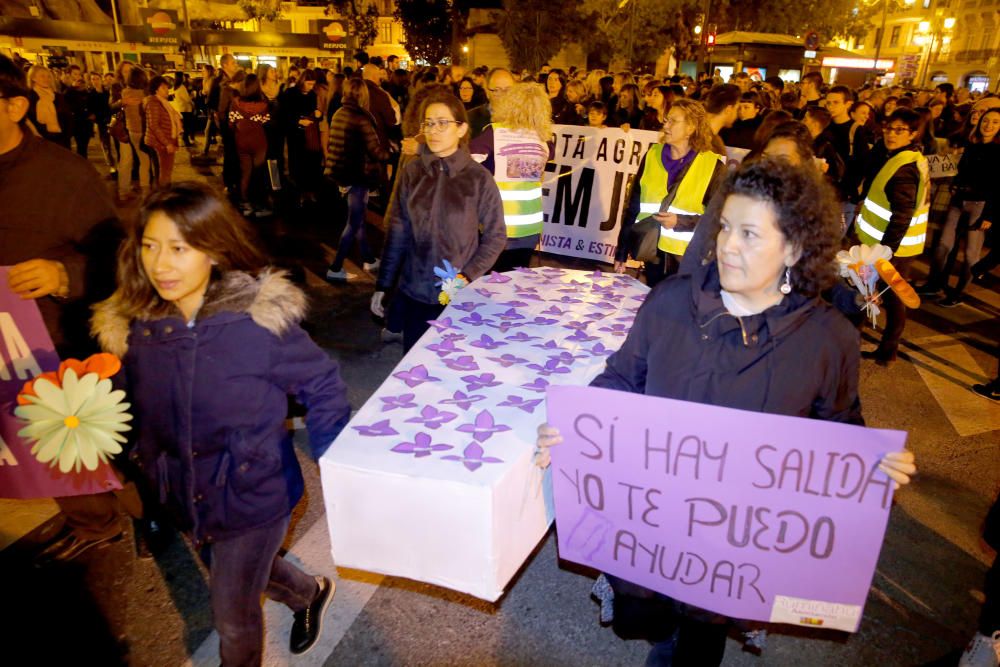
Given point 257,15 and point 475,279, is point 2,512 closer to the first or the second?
point 475,279

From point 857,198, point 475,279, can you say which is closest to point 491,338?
point 475,279

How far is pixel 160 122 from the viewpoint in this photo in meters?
10.1

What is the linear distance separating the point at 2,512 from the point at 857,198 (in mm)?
8341

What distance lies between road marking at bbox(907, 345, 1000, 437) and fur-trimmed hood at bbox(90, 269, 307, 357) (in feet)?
16.4

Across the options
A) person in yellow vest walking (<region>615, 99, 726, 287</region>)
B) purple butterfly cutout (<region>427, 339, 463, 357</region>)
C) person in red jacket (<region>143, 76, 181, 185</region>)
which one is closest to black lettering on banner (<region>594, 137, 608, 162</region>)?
person in yellow vest walking (<region>615, 99, 726, 287</region>)

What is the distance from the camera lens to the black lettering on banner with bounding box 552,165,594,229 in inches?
318

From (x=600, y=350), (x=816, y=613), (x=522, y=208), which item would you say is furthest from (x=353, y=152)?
(x=816, y=613)

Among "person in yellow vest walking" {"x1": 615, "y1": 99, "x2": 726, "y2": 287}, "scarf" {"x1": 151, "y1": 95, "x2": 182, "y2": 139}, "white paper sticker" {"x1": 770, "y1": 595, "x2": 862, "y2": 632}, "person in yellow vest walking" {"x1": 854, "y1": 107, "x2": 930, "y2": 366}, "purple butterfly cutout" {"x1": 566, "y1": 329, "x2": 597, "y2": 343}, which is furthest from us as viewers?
"scarf" {"x1": 151, "y1": 95, "x2": 182, "y2": 139}

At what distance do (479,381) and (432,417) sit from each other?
347 mm

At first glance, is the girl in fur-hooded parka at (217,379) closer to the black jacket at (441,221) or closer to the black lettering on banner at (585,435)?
the black lettering on banner at (585,435)

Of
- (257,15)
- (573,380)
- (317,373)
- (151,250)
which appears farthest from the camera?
(257,15)

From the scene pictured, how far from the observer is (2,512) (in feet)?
12.0

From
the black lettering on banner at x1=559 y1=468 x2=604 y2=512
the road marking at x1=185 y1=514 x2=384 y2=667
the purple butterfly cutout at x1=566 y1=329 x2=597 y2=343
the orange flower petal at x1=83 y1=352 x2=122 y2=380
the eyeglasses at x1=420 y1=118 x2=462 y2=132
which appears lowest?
the road marking at x1=185 y1=514 x2=384 y2=667

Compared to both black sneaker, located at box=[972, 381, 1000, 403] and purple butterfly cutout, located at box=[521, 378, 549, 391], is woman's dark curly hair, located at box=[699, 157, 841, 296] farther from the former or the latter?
black sneaker, located at box=[972, 381, 1000, 403]
